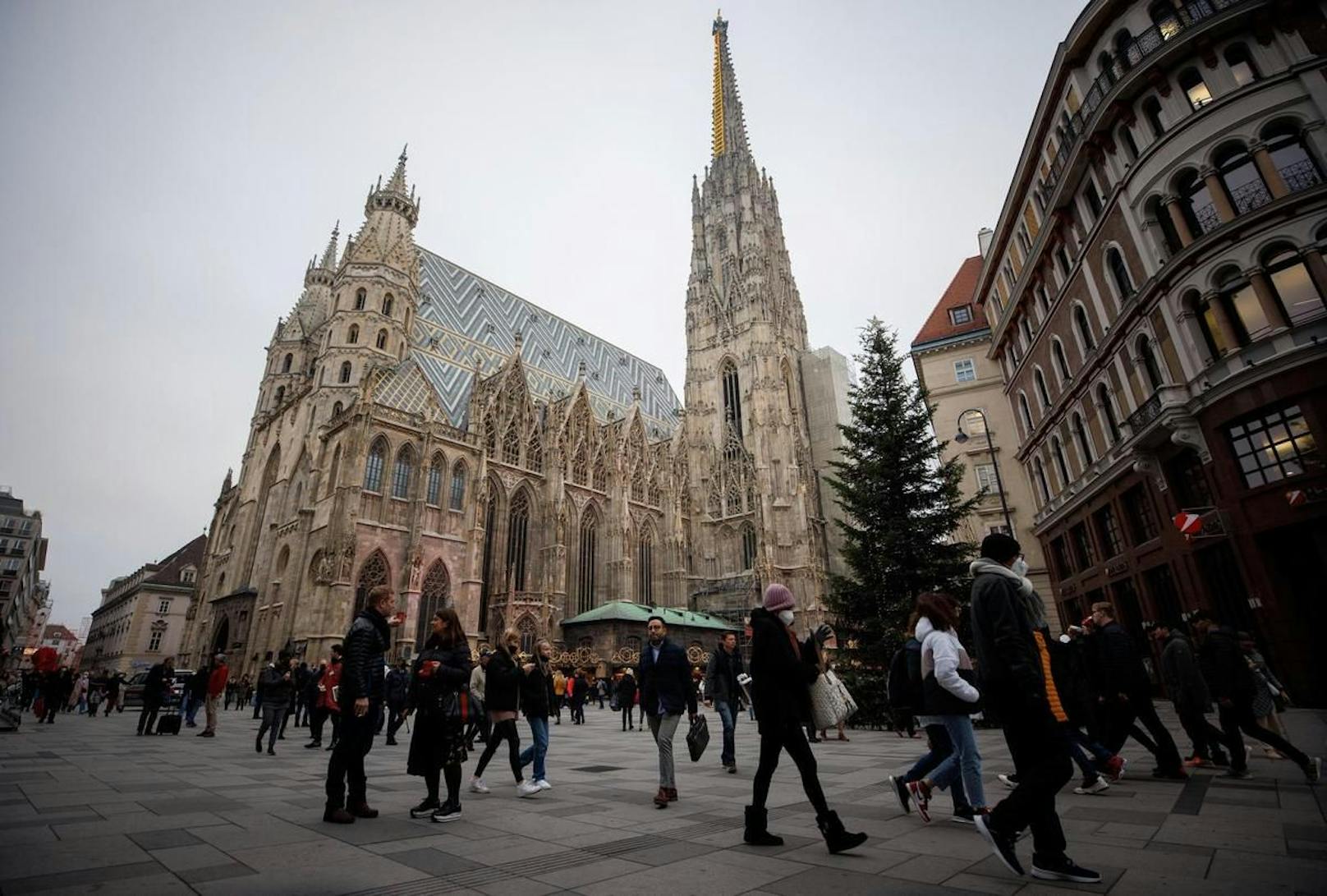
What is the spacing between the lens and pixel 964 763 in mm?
4934

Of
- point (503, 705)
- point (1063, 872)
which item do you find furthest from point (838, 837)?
point (503, 705)

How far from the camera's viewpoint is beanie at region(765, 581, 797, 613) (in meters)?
4.89

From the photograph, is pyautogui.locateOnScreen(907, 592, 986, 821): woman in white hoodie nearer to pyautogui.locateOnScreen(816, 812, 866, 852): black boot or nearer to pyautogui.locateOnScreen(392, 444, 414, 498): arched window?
pyautogui.locateOnScreen(816, 812, 866, 852): black boot

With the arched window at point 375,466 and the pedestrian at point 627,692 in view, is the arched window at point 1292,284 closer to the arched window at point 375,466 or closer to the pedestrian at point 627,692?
the pedestrian at point 627,692

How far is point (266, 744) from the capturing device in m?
12.6

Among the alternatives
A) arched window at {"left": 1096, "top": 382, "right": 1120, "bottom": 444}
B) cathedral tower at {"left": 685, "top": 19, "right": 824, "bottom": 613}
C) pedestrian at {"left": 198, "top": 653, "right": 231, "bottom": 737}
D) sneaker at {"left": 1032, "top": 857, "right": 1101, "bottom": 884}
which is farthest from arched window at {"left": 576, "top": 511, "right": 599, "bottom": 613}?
sneaker at {"left": 1032, "top": 857, "right": 1101, "bottom": 884}

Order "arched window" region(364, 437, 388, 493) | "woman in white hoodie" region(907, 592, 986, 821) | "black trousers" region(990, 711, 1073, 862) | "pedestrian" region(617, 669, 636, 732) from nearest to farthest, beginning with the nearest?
"black trousers" region(990, 711, 1073, 862) < "woman in white hoodie" region(907, 592, 986, 821) < "pedestrian" region(617, 669, 636, 732) < "arched window" region(364, 437, 388, 493)

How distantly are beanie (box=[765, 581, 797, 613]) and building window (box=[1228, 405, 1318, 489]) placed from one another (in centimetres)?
1362

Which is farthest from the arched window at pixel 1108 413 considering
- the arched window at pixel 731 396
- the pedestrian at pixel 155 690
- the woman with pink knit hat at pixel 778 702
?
the arched window at pixel 731 396

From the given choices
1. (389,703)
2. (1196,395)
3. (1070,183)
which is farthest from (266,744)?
(1070,183)

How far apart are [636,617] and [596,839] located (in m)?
30.1

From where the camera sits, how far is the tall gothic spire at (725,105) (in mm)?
67938

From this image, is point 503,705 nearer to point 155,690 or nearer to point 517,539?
point 155,690

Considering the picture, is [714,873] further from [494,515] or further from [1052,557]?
[494,515]
